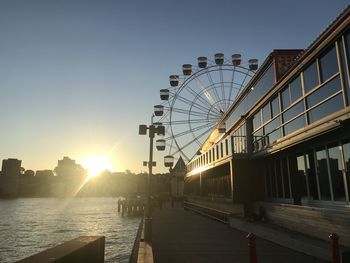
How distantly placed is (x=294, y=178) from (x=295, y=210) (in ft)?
5.61

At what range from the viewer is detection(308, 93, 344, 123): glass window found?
10004 mm

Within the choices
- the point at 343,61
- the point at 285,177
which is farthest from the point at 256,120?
the point at 343,61

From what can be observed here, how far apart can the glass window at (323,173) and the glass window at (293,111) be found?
1.54 meters

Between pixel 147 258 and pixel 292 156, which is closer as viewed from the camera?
pixel 147 258

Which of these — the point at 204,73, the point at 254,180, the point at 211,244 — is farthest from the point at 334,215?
the point at 204,73

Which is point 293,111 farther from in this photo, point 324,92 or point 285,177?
point 285,177

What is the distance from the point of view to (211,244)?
1363 centimetres

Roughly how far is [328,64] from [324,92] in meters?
0.83

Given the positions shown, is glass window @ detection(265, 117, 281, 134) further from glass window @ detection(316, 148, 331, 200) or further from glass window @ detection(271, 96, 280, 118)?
glass window @ detection(316, 148, 331, 200)

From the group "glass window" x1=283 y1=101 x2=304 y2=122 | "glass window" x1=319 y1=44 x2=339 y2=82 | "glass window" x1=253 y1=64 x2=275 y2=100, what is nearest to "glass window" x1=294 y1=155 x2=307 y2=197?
"glass window" x1=283 y1=101 x2=304 y2=122

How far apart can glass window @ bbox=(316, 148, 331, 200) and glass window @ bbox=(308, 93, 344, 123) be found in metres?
1.33

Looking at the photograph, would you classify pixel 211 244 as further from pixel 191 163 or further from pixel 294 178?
pixel 191 163

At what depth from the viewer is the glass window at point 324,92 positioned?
10180mm

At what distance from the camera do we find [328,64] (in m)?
10.7
